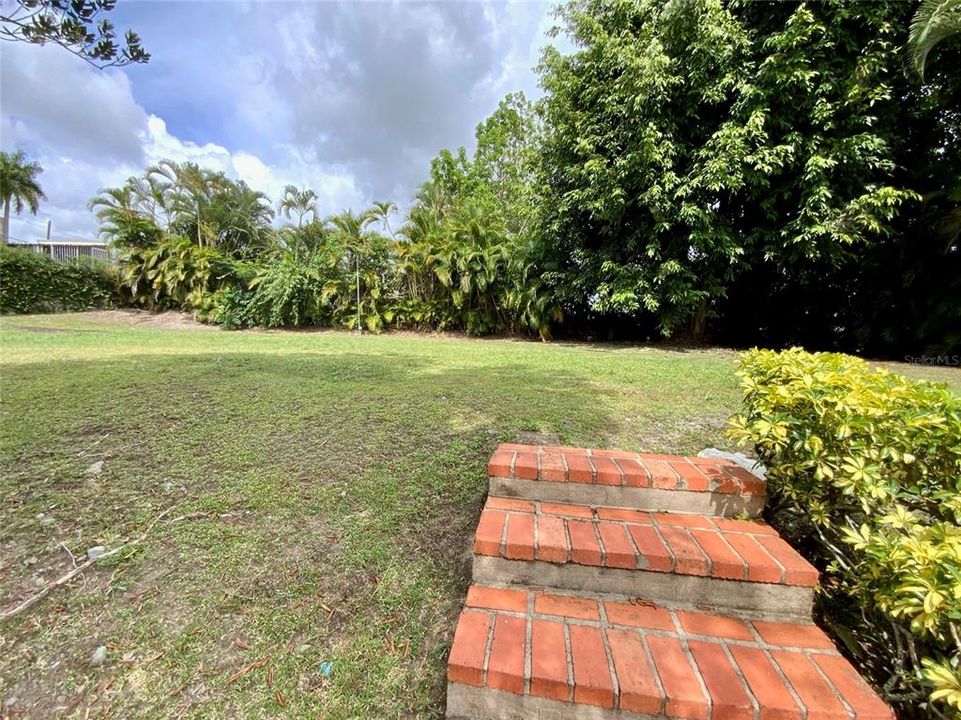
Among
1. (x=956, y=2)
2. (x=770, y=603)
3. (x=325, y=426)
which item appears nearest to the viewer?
(x=770, y=603)

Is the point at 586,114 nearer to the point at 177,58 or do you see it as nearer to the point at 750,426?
the point at 177,58

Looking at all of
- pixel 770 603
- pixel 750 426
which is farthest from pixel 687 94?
pixel 770 603

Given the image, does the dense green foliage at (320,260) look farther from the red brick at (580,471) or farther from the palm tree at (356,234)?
the red brick at (580,471)

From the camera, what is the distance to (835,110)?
6.52 metres

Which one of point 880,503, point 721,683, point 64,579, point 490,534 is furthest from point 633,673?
point 64,579

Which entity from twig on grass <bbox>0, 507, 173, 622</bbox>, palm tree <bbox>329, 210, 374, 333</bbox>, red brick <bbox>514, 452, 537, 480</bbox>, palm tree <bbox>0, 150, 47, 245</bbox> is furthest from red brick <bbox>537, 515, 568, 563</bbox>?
palm tree <bbox>0, 150, 47, 245</bbox>

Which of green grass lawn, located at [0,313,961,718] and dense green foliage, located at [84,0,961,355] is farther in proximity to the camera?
dense green foliage, located at [84,0,961,355]

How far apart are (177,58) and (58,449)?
350cm

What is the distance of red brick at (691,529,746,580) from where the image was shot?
1.23m

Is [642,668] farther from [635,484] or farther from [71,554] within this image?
[71,554]

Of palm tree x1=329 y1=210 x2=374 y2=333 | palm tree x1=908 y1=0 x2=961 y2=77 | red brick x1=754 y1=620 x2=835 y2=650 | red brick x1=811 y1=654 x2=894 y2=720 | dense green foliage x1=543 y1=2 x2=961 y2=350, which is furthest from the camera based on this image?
palm tree x1=329 y1=210 x2=374 y2=333

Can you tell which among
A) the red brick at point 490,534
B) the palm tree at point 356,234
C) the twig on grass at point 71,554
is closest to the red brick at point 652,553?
the red brick at point 490,534

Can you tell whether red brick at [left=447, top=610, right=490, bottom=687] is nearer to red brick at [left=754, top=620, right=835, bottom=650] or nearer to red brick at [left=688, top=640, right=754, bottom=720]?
red brick at [left=688, top=640, right=754, bottom=720]

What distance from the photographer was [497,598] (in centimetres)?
128
